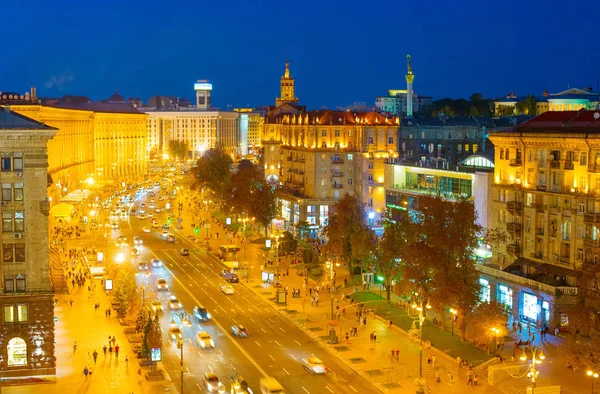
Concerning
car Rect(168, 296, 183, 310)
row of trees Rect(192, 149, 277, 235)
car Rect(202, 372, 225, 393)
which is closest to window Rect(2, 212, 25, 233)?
car Rect(202, 372, 225, 393)

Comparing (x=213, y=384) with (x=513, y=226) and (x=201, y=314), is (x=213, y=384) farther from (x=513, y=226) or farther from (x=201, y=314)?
(x=513, y=226)

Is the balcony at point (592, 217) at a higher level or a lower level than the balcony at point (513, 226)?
higher

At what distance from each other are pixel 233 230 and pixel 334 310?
193ft

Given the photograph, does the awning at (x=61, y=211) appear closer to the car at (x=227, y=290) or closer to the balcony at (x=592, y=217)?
the car at (x=227, y=290)

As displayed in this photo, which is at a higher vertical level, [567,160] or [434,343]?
[567,160]

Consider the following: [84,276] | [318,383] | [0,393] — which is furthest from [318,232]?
[0,393]

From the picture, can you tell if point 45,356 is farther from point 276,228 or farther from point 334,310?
point 276,228

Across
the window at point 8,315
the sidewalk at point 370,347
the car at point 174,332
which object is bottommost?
the sidewalk at point 370,347

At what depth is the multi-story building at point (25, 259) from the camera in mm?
61625

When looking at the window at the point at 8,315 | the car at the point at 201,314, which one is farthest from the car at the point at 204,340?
Result: the window at the point at 8,315

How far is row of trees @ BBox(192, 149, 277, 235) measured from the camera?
134 meters

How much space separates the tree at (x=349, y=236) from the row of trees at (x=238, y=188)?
97.4ft

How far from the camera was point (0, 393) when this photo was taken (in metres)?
58.5

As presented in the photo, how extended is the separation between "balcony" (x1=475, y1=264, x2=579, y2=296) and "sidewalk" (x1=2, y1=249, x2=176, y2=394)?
31.4 meters
